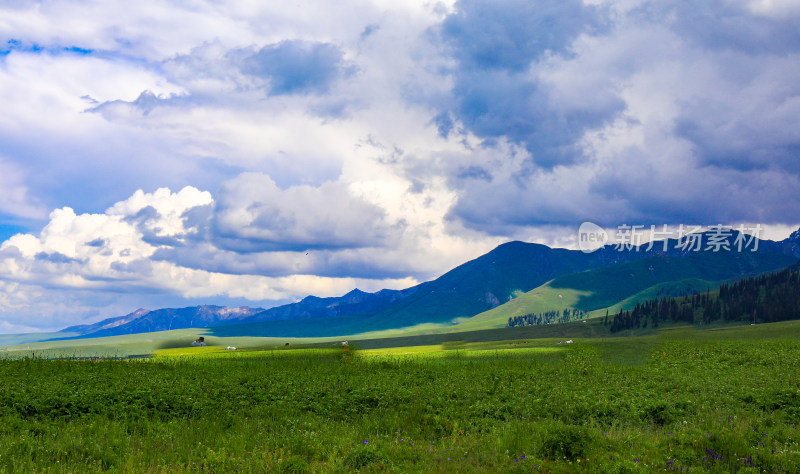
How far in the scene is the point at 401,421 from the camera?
79.0 ft

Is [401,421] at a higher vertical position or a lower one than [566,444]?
lower

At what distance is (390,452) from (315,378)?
1814 cm

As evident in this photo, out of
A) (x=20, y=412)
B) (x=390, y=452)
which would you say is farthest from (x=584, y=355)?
(x=20, y=412)

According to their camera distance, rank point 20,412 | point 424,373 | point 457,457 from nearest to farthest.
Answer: point 457,457 < point 20,412 < point 424,373

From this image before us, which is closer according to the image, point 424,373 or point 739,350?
point 424,373

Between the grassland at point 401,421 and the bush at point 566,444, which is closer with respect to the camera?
the grassland at point 401,421

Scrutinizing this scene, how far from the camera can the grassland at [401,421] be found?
663 inches

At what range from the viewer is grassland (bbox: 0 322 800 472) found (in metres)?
16.8

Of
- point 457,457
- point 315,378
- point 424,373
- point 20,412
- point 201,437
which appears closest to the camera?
point 457,457

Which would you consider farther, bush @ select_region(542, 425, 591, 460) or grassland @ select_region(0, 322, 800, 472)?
bush @ select_region(542, 425, 591, 460)

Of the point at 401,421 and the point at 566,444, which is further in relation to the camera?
the point at 401,421

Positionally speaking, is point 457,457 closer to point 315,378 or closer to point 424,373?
point 315,378

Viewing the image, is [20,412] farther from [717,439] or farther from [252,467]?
[717,439]

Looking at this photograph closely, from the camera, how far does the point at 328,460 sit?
17.7 m
